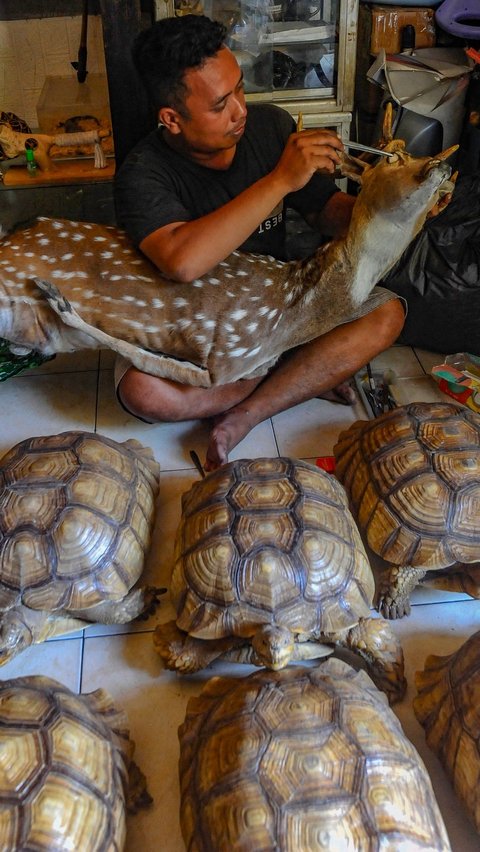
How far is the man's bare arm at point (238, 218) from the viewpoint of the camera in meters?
1.66

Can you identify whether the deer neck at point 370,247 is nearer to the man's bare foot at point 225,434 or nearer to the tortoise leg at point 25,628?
the man's bare foot at point 225,434

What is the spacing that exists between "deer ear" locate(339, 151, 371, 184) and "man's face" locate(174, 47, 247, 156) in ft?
0.95

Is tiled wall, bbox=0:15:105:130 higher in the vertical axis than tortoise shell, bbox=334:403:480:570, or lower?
higher

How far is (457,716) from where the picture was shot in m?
1.25

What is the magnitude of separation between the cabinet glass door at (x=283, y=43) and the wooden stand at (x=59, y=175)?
25.3 inches

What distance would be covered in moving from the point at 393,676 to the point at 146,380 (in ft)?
3.29

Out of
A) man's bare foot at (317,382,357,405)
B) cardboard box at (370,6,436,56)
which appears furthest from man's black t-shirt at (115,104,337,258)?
cardboard box at (370,6,436,56)

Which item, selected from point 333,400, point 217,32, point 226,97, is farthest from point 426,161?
point 333,400

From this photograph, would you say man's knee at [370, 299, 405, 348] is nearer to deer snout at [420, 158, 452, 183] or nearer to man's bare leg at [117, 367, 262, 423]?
man's bare leg at [117, 367, 262, 423]

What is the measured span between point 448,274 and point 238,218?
0.84m

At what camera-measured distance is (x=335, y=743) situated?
1.11m

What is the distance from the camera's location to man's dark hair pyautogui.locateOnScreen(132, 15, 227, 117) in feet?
5.56

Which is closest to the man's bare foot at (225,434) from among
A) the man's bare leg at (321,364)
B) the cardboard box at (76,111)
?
the man's bare leg at (321,364)

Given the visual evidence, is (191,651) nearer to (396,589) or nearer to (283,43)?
(396,589)
